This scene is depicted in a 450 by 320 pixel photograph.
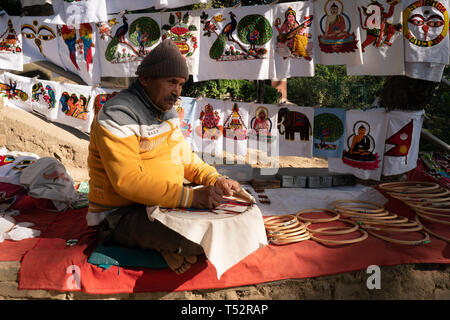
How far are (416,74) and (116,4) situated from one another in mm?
3779

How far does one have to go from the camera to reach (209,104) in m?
5.07

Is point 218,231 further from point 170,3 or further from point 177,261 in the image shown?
point 170,3

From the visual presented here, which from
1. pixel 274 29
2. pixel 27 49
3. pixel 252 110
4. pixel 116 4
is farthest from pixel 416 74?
pixel 27 49

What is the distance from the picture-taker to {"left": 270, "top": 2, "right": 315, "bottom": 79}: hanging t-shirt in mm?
4102

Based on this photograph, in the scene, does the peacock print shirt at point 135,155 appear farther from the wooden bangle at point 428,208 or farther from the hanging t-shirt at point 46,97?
the hanging t-shirt at point 46,97

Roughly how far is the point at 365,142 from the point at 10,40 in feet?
18.0

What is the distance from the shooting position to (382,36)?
12.6 ft

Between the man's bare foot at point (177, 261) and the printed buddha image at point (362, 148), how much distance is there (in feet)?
9.51

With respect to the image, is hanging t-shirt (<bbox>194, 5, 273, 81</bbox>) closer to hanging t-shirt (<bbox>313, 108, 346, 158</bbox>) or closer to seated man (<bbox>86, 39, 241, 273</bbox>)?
hanging t-shirt (<bbox>313, 108, 346, 158</bbox>)

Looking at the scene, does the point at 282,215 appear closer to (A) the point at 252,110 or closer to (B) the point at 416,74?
(A) the point at 252,110

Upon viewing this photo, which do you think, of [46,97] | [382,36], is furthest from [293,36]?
[46,97]

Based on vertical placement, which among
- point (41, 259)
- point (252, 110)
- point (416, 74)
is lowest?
point (41, 259)

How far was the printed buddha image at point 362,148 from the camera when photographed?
438cm

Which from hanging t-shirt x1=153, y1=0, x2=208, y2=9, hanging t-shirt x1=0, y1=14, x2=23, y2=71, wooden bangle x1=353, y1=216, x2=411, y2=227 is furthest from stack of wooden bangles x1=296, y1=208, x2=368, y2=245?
hanging t-shirt x1=0, y1=14, x2=23, y2=71
